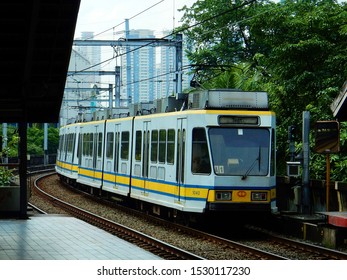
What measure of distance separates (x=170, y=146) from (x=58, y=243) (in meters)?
4.93

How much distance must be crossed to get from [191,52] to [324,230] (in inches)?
1048

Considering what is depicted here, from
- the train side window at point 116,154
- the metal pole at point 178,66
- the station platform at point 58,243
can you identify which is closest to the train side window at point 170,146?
the station platform at point 58,243

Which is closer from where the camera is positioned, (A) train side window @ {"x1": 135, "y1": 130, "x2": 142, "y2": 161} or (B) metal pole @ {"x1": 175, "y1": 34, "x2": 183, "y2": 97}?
(A) train side window @ {"x1": 135, "y1": 130, "x2": 142, "y2": 161}

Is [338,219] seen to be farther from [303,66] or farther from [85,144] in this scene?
[85,144]

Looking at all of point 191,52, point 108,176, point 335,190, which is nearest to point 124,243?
point 335,190

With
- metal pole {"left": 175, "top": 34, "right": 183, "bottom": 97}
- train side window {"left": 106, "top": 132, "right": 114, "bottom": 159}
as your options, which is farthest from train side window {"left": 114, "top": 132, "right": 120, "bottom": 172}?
metal pole {"left": 175, "top": 34, "right": 183, "bottom": 97}

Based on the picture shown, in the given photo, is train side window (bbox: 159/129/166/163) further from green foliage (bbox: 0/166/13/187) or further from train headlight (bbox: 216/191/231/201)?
green foliage (bbox: 0/166/13/187)

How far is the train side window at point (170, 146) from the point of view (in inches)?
647

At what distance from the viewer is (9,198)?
591 inches

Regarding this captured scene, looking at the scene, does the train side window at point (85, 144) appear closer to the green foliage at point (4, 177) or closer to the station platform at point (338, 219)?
the green foliage at point (4, 177)

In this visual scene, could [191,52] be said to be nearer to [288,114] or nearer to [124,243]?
[288,114]

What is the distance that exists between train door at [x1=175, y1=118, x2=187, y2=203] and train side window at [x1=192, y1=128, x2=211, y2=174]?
1.17 ft

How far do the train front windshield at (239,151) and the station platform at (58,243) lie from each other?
8.83 ft

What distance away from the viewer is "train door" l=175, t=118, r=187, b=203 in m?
15.8
